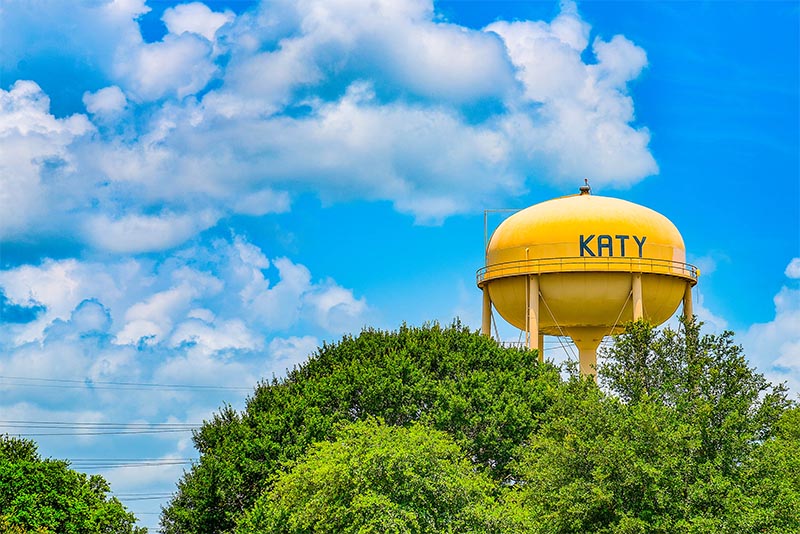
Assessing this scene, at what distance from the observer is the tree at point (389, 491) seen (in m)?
34.7

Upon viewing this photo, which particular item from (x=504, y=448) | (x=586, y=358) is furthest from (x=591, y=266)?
(x=504, y=448)

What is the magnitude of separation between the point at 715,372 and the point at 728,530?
5986 mm

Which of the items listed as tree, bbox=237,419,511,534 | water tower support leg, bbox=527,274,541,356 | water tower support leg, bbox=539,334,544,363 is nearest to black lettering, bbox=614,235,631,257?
water tower support leg, bbox=527,274,541,356

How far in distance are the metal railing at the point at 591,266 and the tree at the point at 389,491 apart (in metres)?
14.1

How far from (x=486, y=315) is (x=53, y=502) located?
2018 cm

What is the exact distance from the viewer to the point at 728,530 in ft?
103

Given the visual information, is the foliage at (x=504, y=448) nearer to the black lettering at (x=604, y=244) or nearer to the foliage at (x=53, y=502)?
the foliage at (x=53, y=502)

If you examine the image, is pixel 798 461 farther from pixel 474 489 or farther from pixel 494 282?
pixel 494 282

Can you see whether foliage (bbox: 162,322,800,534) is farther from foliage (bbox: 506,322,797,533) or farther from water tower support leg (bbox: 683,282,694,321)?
water tower support leg (bbox: 683,282,694,321)

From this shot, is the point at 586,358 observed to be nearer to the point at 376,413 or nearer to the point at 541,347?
the point at 541,347

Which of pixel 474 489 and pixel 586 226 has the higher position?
pixel 586 226

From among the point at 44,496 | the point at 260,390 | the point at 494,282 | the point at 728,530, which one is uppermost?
the point at 494,282

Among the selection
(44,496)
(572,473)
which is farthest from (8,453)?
(572,473)

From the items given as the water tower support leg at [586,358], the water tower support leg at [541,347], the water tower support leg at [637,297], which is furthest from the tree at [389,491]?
the water tower support leg at [541,347]
